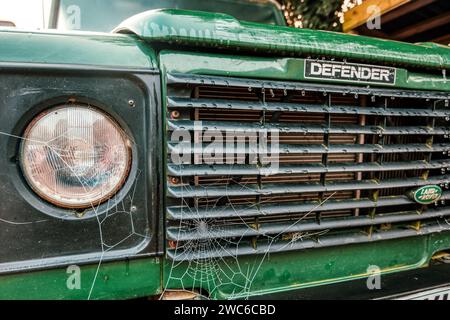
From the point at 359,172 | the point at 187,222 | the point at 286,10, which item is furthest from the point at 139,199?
the point at 286,10

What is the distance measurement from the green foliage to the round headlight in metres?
3.92

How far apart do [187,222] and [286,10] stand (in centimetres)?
443

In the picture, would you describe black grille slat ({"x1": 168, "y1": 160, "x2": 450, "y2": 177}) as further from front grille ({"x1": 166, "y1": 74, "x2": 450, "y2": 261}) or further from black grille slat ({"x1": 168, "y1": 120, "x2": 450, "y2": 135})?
black grille slat ({"x1": 168, "y1": 120, "x2": 450, "y2": 135})

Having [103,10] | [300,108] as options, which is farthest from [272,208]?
[103,10]

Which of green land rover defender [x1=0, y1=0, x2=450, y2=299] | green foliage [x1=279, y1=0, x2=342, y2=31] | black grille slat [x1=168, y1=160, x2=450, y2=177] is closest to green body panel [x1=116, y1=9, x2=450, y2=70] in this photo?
green land rover defender [x1=0, y1=0, x2=450, y2=299]

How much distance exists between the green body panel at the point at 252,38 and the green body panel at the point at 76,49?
0.07 m

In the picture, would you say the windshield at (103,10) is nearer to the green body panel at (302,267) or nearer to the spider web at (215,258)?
the spider web at (215,258)

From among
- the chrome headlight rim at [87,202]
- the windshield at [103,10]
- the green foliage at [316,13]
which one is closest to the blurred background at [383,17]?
the green foliage at [316,13]

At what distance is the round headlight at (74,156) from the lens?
1.06m

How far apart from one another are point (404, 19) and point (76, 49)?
3881mm

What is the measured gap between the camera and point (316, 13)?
14.2ft

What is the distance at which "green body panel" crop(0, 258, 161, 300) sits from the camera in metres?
1.08

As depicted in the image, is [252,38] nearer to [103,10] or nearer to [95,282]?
[95,282]
